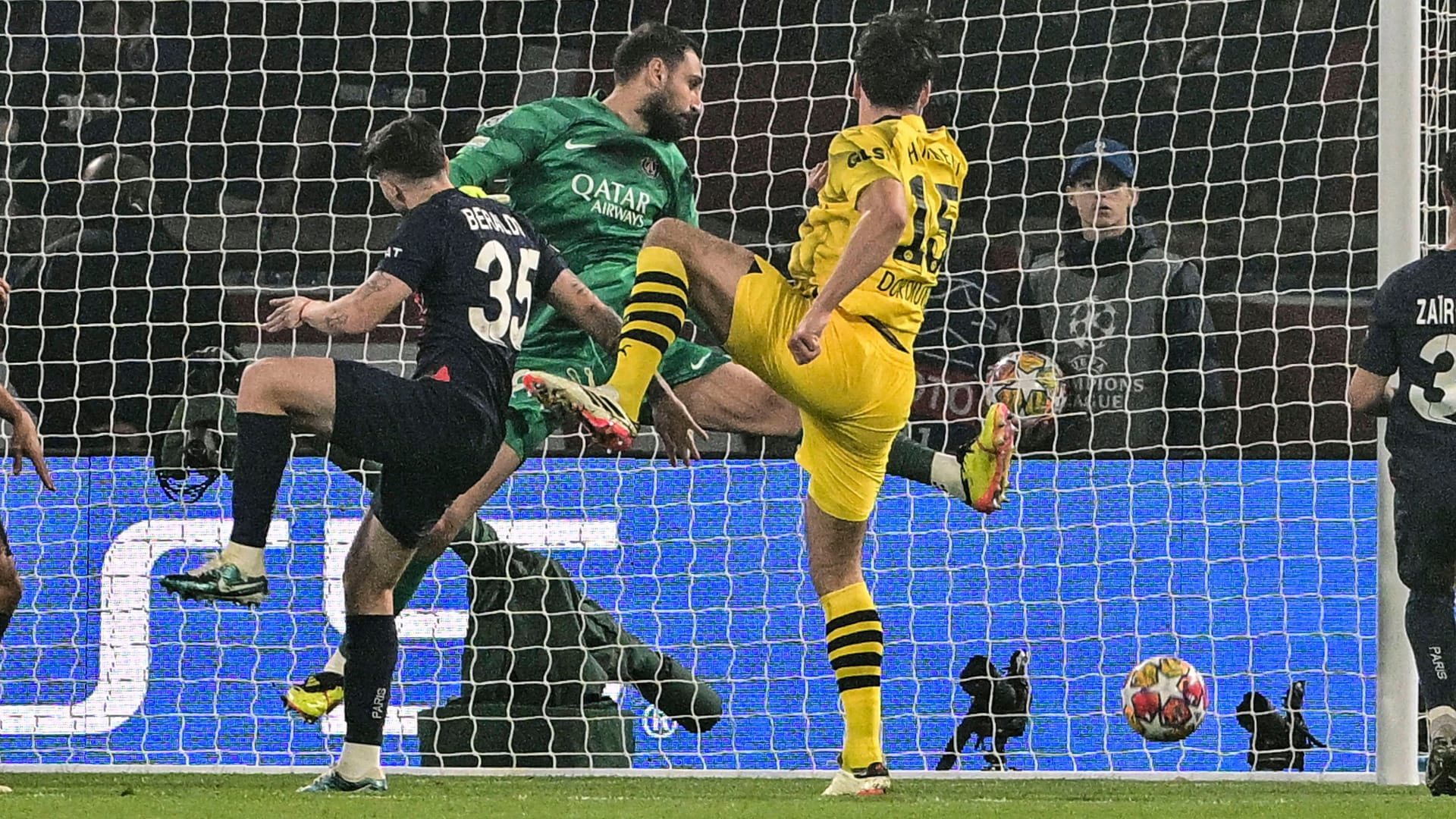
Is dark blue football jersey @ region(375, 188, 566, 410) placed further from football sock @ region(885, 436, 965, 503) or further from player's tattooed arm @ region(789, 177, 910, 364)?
football sock @ region(885, 436, 965, 503)

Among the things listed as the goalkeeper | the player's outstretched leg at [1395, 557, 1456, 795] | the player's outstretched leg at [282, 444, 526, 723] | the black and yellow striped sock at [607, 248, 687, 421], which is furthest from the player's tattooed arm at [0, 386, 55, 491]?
the player's outstretched leg at [1395, 557, 1456, 795]

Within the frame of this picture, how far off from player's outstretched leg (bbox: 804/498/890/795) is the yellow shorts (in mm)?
63

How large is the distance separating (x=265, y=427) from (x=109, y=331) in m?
2.89

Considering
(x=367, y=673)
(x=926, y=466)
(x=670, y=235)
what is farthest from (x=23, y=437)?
(x=926, y=466)

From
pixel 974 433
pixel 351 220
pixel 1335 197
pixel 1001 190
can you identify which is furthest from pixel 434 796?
pixel 1335 197

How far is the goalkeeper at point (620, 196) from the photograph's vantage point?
20.9ft

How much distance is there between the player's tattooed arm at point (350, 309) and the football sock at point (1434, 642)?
2611mm

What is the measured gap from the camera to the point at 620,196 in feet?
21.1

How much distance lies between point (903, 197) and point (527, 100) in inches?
125

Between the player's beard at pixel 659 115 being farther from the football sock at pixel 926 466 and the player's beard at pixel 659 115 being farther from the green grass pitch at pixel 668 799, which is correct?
the green grass pitch at pixel 668 799

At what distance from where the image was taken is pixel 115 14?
814 centimetres

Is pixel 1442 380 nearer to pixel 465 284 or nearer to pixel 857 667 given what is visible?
pixel 857 667

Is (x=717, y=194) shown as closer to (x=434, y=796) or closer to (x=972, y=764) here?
(x=972, y=764)

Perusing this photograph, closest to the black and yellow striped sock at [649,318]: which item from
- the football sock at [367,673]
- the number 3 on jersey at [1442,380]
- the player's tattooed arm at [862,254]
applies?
the player's tattooed arm at [862,254]
